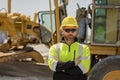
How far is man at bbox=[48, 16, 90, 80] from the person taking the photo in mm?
4777

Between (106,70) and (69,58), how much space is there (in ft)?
8.35

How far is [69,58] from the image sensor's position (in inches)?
189

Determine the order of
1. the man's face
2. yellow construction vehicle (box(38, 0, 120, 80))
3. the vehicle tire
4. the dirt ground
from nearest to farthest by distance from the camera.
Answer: the man's face → the vehicle tire → yellow construction vehicle (box(38, 0, 120, 80)) → the dirt ground

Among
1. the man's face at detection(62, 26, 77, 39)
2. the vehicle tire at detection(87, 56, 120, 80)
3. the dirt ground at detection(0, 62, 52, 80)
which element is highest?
the man's face at detection(62, 26, 77, 39)

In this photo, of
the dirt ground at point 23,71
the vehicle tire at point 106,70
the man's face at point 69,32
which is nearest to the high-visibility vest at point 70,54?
the man's face at point 69,32

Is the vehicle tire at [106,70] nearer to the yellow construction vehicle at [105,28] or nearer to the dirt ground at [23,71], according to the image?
the yellow construction vehicle at [105,28]

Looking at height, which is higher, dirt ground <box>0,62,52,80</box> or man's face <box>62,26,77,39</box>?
man's face <box>62,26,77,39</box>

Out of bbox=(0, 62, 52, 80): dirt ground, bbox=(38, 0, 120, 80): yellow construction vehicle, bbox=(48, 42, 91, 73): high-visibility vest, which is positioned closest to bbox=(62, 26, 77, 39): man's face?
bbox=(48, 42, 91, 73): high-visibility vest

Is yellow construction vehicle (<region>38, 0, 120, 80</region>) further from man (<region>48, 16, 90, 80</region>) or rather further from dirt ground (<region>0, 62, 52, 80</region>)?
man (<region>48, 16, 90, 80</region>)

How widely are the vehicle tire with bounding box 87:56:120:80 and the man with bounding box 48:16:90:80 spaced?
94.2 inches

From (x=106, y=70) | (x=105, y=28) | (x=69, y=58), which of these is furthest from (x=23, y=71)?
(x=69, y=58)

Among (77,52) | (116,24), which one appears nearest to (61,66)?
(77,52)

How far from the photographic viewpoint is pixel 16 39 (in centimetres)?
988

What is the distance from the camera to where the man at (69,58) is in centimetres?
478
